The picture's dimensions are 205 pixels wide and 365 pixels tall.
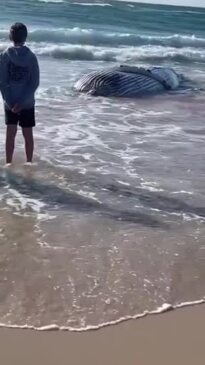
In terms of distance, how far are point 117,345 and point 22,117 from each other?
3.79 m

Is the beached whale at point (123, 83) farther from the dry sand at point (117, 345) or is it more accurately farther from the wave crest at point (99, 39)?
the wave crest at point (99, 39)

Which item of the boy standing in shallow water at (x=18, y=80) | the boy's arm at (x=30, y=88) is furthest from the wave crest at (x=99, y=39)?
the boy's arm at (x=30, y=88)

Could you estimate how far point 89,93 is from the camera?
12258 millimetres

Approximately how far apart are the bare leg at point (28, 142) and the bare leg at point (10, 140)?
107 millimetres

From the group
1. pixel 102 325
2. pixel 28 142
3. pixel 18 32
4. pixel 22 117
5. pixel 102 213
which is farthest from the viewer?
pixel 28 142

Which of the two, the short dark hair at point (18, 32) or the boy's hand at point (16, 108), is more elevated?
the short dark hair at point (18, 32)

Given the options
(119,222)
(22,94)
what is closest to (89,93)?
(22,94)

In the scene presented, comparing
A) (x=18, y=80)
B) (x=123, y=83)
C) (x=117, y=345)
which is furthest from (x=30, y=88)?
(x=123, y=83)

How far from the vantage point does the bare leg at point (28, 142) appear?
7238 mm

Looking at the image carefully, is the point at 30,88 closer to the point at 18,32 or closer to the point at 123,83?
the point at 18,32

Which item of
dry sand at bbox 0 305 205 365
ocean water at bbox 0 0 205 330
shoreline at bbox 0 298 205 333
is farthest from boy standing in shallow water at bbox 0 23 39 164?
dry sand at bbox 0 305 205 365

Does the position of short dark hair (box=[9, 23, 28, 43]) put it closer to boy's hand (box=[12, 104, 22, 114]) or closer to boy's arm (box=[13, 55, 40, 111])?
boy's arm (box=[13, 55, 40, 111])

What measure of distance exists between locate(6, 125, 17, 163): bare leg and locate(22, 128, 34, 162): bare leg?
11cm

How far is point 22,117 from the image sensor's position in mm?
7141
